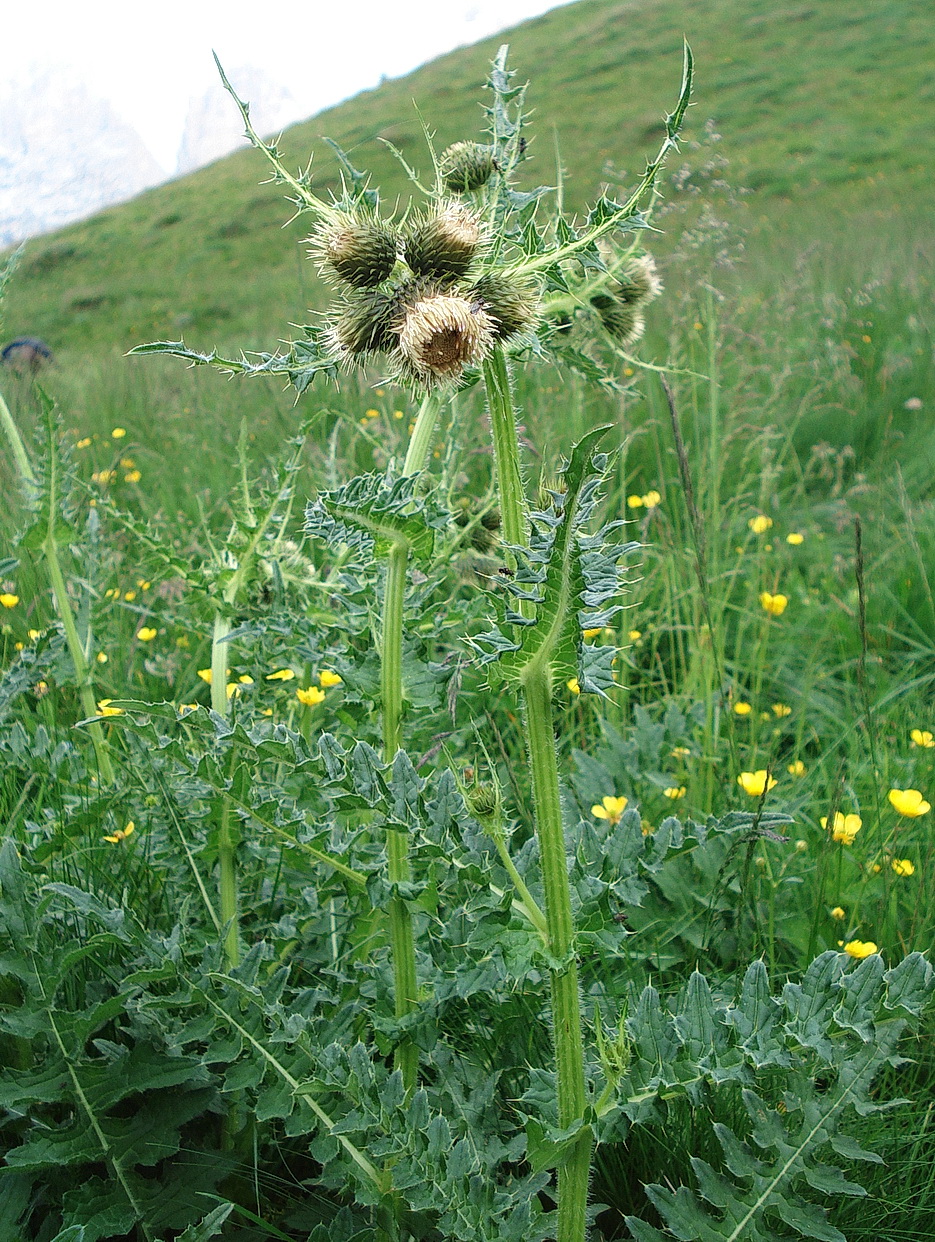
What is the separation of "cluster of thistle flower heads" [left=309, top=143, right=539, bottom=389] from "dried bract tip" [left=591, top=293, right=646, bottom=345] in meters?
0.46

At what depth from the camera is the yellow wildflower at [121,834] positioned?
67.4 inches

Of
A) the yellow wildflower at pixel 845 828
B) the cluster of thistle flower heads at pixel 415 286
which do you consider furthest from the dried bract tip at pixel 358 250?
the yellow wildflower at pixel 845 828

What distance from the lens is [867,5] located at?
102 feet

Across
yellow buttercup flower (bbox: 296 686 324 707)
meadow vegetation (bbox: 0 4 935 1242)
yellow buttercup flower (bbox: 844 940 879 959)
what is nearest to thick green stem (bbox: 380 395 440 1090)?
meadow vegetation (bbox: 0 4 935 1242)

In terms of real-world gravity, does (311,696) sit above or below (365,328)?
below

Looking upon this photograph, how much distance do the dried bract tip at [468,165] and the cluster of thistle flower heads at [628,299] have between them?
0.25m

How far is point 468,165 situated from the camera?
1.50m

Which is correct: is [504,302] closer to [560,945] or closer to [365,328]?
[365,328]

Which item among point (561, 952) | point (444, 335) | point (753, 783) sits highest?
point (444, 335)

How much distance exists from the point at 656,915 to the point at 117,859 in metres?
1.08

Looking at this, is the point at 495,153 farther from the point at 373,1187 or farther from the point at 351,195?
the point at 373,1187

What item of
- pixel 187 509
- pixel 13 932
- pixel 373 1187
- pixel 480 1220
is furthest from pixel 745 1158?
pixel 187 509

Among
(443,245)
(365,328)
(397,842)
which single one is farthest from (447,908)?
(443,245)

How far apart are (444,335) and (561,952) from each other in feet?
2.62
